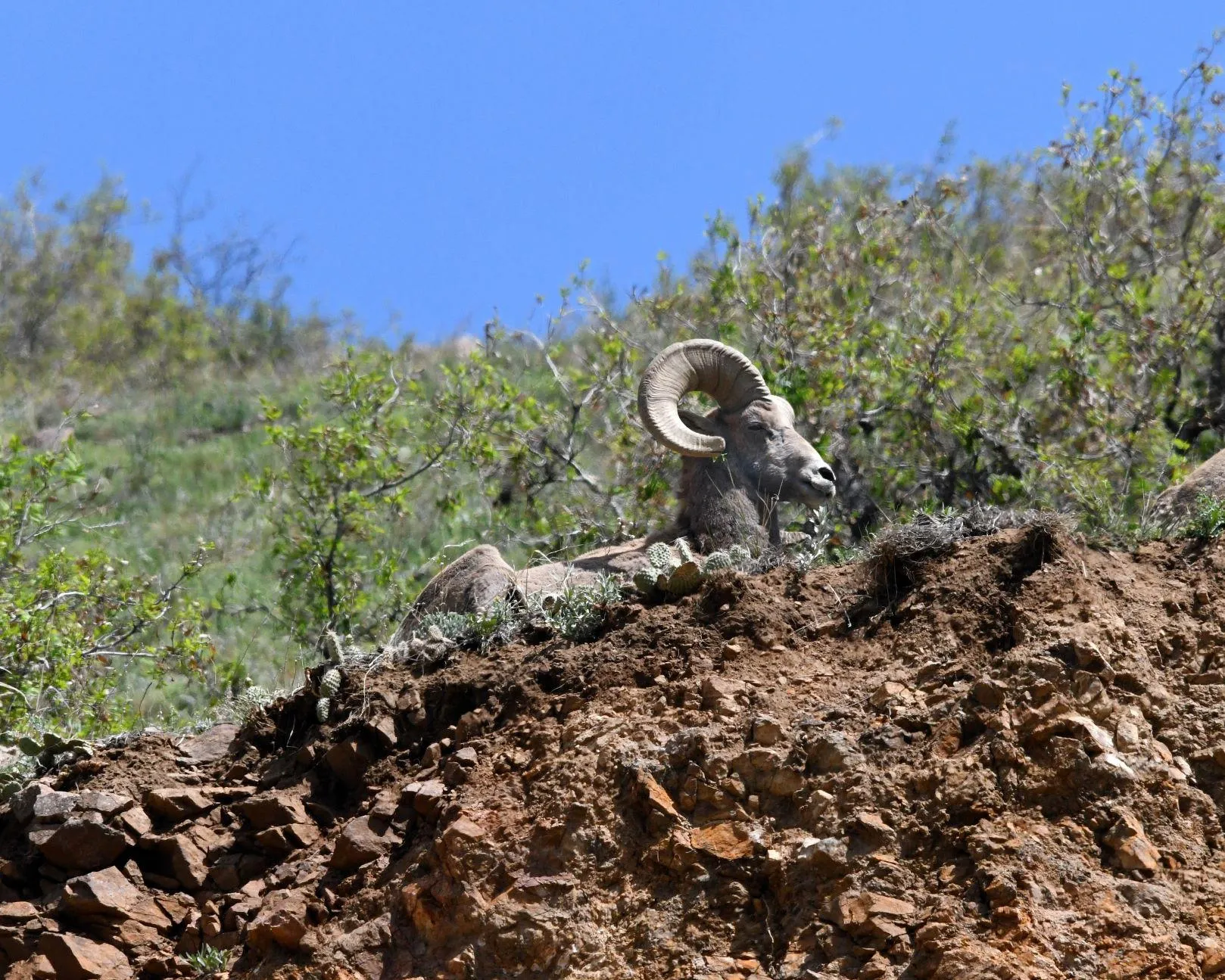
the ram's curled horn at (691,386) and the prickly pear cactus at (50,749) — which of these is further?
the ram's curled horn at (691,386)

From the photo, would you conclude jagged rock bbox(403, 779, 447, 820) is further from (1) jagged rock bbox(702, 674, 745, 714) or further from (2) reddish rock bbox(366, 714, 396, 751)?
(1) jagged rock bbox(702, 674, 745, 714)

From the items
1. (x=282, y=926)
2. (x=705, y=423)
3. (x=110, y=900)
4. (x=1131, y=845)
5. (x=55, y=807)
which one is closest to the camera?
(x=1131, y=845)

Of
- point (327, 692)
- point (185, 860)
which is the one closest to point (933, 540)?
point (327, 692)

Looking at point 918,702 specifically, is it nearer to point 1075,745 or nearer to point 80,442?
point 1075,745

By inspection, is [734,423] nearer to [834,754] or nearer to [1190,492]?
[1190,492]

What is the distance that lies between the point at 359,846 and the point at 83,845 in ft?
4.12

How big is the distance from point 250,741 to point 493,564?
7.59ft

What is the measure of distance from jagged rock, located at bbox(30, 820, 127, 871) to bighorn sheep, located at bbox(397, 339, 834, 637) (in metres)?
3.29

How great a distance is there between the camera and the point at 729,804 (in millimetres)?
5949

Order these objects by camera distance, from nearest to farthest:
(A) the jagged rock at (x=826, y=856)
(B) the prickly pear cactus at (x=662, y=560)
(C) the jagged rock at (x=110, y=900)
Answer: (A) the jagged rock at (x=826, y=856)
(C) the jagged rock at (x=110, y=900)
(B) the prickly pear cactus at (x=662, y=560)

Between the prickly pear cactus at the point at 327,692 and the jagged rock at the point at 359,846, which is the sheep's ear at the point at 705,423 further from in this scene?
the jagged rock at the point at 359,846

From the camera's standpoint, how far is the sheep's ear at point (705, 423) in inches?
432

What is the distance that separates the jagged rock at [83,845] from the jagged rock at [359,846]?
39.1 inches

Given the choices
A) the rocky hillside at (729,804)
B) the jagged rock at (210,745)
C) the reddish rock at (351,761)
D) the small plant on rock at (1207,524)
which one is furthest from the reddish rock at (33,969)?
the small plant on rock at (1207,524)
